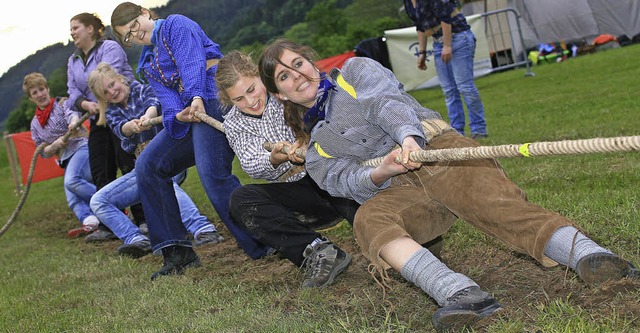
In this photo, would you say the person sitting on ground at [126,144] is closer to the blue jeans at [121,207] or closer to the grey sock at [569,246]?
the blue jeans at [121,207]

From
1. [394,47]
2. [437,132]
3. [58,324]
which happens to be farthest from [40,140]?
[394,47]

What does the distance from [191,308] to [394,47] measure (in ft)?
49.5

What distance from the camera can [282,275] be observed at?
5043mm

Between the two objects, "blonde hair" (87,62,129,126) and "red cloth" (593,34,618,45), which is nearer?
"blonde hair" (87,62,129,126)

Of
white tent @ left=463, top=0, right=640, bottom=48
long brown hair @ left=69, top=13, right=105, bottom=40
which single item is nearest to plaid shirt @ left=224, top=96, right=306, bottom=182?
long brown hair @ left=69, top=13, right=105, bottom=40

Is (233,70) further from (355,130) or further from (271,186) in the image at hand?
(355,130)

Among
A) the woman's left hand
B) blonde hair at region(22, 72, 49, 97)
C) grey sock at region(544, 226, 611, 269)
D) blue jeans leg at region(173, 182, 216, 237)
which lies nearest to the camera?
grey sock at region(544, 226, 611, 269)

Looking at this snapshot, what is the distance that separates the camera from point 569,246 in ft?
10.7

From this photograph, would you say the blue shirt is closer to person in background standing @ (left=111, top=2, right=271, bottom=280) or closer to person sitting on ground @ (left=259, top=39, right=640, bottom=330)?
person in background standing @ (left=111, top=2, right=271, bottom=280)

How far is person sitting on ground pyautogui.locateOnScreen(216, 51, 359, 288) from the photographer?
4.72 m

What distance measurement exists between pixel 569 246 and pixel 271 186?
2.09 m

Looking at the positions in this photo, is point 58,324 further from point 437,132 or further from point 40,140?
point 40,140

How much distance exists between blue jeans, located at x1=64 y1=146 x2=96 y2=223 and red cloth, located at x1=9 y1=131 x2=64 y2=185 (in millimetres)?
6940

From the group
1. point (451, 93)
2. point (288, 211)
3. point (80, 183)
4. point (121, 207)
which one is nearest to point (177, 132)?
point (288, 211)
